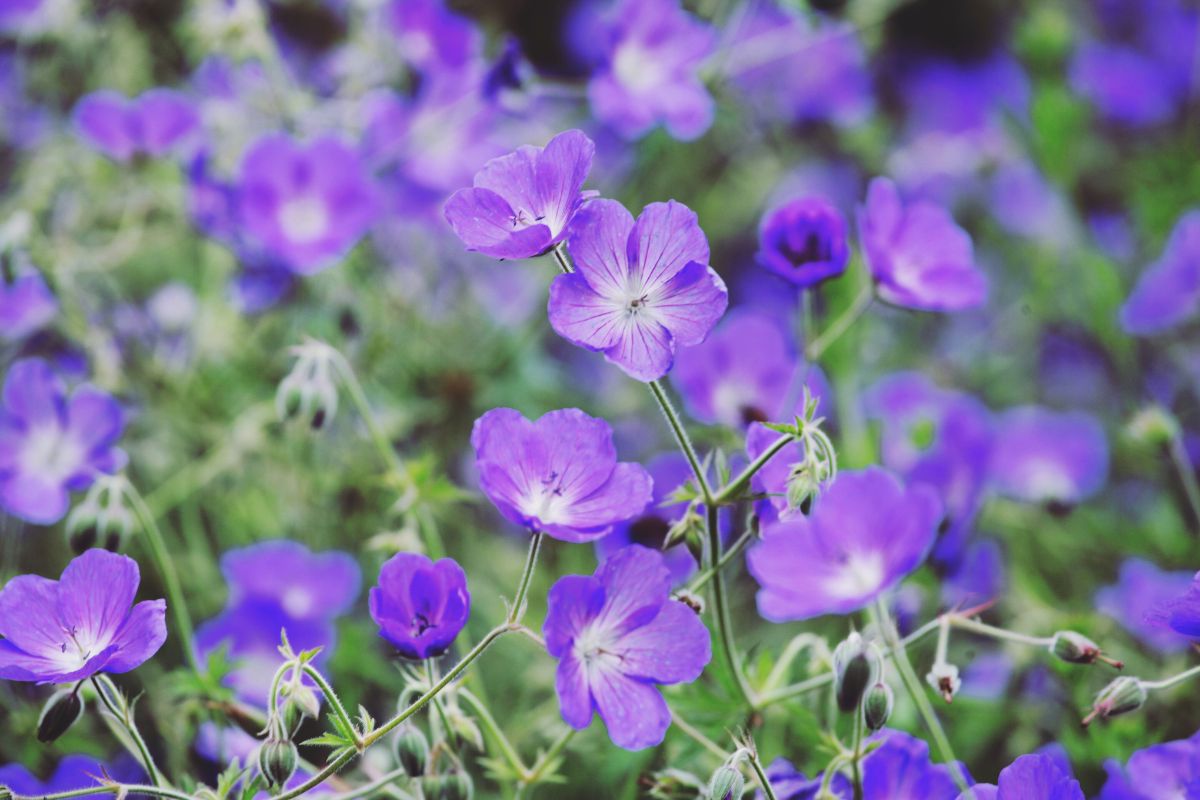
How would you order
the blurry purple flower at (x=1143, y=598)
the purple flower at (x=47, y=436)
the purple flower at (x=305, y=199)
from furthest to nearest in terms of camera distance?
the purple flower at (x=305, y=199) < the blurry purple flower at (x=1143, y=598) < the purple flower at (x=47, y=436)

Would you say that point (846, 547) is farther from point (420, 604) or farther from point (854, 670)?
point (420, 604)

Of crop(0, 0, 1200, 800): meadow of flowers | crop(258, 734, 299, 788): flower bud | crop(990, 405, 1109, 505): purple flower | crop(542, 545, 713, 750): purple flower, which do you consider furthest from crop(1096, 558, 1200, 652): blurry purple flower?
crop(258, 734, 299, 788): flower bud

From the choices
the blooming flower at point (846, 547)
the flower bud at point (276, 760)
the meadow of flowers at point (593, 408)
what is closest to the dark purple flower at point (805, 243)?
the meadow of flowers at point (593, 408)

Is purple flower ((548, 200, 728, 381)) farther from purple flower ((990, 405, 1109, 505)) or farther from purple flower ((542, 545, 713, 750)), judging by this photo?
purple flower ((990, 405, 1109, 505))

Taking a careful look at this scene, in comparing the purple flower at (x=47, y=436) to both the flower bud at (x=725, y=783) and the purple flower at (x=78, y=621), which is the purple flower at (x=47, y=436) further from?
the flower bud at (x=725, y=783)

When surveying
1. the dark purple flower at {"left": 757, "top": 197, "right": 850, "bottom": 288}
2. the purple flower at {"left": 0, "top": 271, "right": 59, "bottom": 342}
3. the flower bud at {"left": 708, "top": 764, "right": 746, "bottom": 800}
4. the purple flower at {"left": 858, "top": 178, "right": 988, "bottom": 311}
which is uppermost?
the dark purple flower at {"left": 757, "top": 197, "right": 850, "bottom": 288}

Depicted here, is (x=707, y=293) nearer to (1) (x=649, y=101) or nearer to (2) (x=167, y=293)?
(1) (x=649, y=101)
